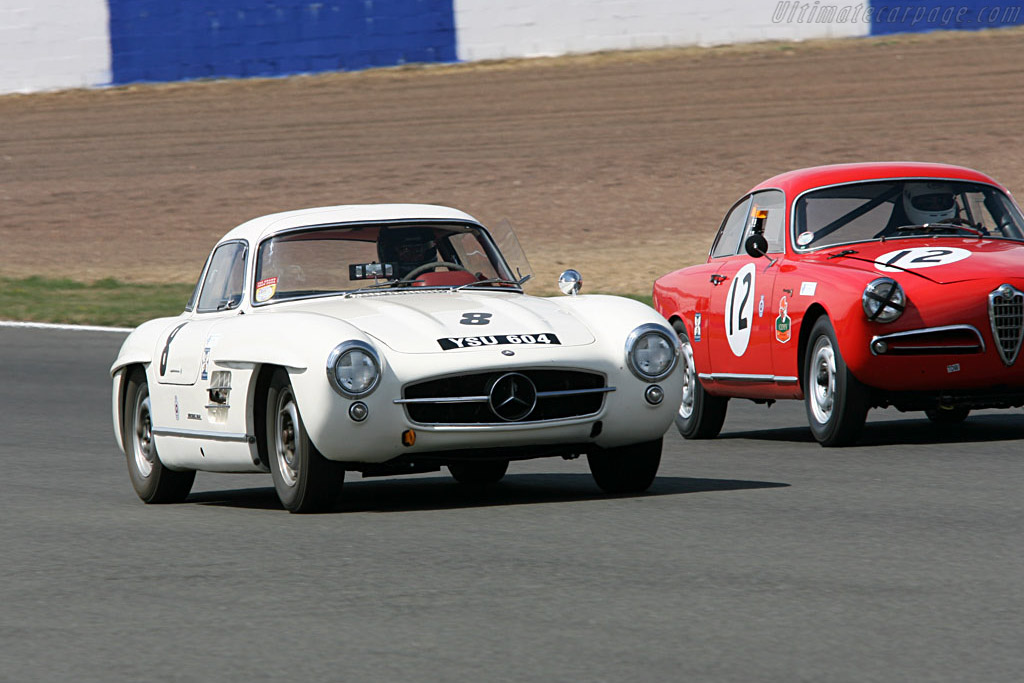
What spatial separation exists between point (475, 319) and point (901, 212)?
12.5 ft

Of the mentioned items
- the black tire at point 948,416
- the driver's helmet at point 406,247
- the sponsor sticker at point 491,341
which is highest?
the driver's helmet at point 406,247

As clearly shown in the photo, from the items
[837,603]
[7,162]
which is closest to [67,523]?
[837,603]

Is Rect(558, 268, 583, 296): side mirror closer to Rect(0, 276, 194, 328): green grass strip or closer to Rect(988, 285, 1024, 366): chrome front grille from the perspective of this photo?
Rect(988, 285, 1024, 366): chrome front grille

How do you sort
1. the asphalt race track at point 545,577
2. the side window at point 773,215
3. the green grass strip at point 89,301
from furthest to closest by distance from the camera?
the green grass strip at point 89,301 → the side window at point 773,215 → the asphalt race track at point 545,577

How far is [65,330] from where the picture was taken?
1803cm

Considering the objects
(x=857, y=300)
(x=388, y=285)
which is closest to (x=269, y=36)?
(x=857, y=300)

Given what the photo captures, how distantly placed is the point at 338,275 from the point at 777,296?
111 inches

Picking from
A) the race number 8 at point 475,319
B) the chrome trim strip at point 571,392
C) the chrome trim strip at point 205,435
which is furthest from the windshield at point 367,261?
the chrome trim strip at point 571,392

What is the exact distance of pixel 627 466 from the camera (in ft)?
25.8

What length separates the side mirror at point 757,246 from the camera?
10484 millimetres

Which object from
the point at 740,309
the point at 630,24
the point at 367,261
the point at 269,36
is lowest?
the point at 740,309

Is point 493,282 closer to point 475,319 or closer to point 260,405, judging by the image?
point 475,319

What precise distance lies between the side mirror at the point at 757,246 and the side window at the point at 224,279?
10.1 ft
